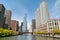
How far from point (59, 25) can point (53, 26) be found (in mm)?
10013

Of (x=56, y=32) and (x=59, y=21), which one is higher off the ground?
(x=59, y=21)

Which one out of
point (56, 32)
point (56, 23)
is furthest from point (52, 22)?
point (56, 32)

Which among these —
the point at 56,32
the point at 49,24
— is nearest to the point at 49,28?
the point at 49,24

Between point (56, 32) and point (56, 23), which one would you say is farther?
point (56, 23)

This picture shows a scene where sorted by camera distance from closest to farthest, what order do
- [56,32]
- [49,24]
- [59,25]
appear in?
[56,32] → [59,25] → [49,24]

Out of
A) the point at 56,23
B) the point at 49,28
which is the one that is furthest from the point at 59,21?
the point at 49,28

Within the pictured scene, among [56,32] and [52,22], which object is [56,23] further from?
[56,32]

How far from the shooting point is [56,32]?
121 m

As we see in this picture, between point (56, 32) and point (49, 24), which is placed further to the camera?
point (49, 24)

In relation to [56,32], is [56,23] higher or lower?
higher

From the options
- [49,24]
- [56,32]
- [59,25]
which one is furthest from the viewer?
[49,24]

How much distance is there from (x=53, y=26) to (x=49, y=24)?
30.4 ft

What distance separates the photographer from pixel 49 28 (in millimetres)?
192500

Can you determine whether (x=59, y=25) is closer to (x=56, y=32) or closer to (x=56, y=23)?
(x=56, y=23)
